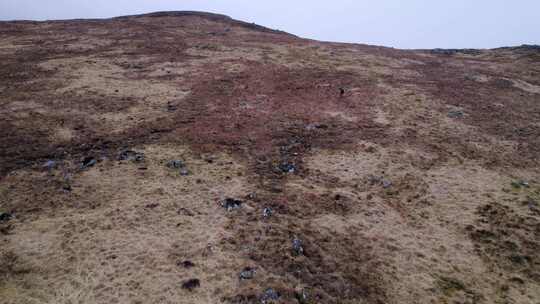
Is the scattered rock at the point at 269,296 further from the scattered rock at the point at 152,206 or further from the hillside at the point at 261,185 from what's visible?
the scattered rock at the point at 152,206

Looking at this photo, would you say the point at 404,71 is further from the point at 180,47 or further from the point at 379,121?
the point at 180,47

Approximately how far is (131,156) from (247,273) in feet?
25.2

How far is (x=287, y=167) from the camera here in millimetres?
14078

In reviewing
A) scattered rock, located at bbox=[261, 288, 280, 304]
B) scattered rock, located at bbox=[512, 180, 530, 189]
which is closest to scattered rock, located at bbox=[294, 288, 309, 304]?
scattered rock, located at bbox=[261, 288, 280, 304]

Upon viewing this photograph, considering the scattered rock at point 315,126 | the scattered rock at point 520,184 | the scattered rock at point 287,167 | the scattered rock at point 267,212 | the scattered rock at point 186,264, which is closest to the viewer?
the scattered rock at point 186,264

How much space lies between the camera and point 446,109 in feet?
66.1

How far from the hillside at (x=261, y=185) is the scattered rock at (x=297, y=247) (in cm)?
9

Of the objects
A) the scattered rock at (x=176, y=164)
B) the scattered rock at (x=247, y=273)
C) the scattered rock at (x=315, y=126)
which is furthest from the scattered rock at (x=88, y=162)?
the scattered rock at (x=315, y=126)

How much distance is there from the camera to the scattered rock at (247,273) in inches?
351

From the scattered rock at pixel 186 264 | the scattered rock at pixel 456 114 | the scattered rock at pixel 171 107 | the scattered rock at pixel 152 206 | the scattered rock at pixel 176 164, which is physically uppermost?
the scattered rock at pixel 456 114

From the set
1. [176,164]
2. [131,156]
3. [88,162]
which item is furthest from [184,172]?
[88,162]

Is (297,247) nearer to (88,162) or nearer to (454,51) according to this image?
(88,162)

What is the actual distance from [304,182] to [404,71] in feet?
60.2

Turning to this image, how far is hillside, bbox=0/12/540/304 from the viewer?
910 centimetres
